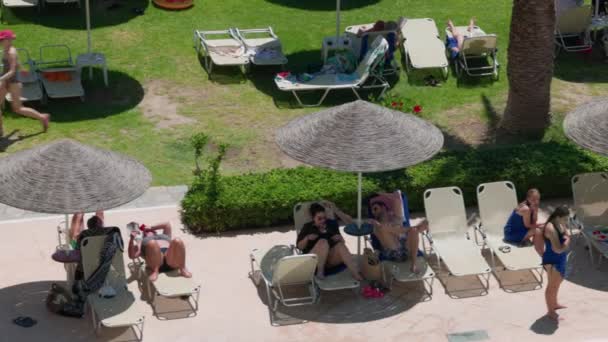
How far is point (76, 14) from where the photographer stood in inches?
914

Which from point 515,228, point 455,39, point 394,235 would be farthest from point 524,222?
point 455,39

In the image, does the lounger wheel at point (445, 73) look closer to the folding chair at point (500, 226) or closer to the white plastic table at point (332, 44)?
the white plastic table at point (332, 44)

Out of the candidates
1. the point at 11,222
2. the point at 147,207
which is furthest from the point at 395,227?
the point at 11,222

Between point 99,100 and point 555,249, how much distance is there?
9.35 meters

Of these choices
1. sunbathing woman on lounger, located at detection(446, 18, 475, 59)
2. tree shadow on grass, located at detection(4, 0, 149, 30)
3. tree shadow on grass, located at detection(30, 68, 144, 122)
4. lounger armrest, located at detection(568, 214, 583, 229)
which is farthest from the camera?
tree shadow on grass, located at detection(4, 0, 149, 30)

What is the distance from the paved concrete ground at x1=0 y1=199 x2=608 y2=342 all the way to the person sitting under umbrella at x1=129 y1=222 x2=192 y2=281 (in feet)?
1.44

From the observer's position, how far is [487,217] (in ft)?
50.4

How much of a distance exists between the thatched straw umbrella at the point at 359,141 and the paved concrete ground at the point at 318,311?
184 centimetres

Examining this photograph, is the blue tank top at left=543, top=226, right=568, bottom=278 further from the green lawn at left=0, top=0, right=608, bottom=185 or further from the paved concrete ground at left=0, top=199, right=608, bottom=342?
the green lawn at left=0, top=0, right=608, bottom=185

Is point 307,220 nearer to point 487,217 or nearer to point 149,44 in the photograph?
point 487,217

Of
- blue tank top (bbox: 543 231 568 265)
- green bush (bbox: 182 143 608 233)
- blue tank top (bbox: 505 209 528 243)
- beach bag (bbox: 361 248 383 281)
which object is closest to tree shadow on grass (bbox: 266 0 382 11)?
green bush (bbox: 182 143 608 233)

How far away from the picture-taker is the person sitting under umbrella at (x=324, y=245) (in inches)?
552

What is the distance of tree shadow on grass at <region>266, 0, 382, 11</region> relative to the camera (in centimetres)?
2375

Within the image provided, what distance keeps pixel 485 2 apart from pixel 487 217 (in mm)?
10015
